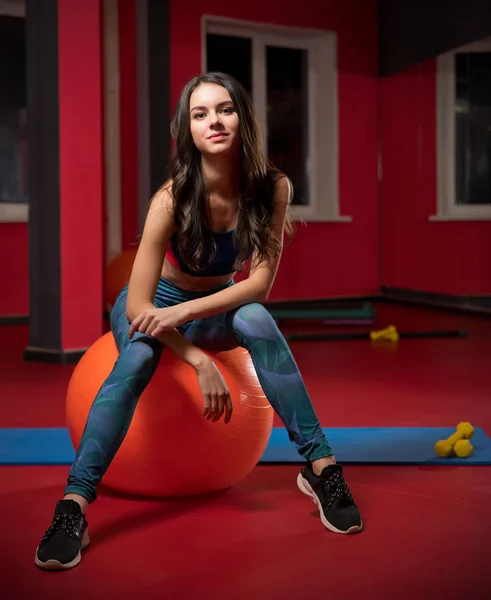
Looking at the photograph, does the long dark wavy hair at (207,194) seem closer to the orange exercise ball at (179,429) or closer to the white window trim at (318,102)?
the orange exercise ball at (179,429)

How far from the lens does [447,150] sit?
23.4ft

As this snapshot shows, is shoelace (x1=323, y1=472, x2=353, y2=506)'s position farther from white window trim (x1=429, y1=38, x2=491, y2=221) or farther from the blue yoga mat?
white window trim (x1=429, y1=38, x2=491, y2=221)

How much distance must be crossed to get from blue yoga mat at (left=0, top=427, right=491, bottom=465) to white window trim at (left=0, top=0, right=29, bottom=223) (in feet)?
11.6

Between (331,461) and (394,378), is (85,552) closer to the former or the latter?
(331,461)

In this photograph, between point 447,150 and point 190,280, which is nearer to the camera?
point 190,280

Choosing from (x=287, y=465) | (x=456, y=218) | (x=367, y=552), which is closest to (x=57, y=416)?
(x=287, y=465)

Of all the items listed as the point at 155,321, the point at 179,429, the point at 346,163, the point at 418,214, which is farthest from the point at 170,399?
the point at 346,163

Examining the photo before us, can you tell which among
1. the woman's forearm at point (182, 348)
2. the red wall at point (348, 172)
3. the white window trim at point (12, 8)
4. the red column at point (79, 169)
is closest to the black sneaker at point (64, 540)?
the woman's forearm at point (182, 348)

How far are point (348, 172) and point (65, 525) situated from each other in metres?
6.40

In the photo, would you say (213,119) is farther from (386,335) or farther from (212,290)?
(386,335)

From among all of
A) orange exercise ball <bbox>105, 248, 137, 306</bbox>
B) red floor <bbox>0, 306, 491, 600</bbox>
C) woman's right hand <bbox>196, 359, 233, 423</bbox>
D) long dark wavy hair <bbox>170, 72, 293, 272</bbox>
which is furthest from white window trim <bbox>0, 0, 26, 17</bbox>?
woman's right hand <bbox>196, 359, 233, 423</bbox>

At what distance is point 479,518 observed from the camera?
2043mm

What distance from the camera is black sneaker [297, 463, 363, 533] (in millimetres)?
1945

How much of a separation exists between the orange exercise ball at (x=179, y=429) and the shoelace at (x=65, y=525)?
329 mm
